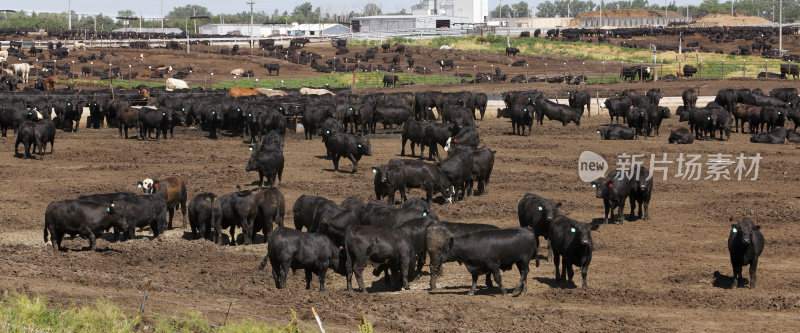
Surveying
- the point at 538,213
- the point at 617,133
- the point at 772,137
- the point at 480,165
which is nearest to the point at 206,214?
the point at 538,213

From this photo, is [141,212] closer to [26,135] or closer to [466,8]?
[26,135]

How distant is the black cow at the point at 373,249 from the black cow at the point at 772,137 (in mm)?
Result: 23158

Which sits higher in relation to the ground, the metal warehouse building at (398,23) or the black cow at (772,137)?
the metal warehouse building at (398,23)

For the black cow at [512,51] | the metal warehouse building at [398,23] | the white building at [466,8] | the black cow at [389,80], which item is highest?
the white building at [466,8]

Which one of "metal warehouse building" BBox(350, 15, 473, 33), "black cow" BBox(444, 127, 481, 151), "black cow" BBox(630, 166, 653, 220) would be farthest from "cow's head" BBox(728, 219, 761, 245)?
"metal warehouse building" BBox(350, 15, 473, 33)

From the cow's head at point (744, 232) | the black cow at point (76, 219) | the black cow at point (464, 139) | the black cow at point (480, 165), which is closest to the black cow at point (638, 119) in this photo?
the black cow at point (464, 139)

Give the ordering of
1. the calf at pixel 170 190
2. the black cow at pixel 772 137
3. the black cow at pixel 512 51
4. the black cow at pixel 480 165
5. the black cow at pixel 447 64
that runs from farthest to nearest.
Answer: the black cow at pixel 512 51
the black cow at pixel 447 64
the black cow at pixel 772 137
the black cow at pixel 480 165
the calf at pixel 170 190

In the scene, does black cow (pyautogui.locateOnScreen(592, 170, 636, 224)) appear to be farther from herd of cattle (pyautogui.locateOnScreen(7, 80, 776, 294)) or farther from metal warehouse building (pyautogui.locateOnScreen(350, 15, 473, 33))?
metal warehouse building (pyautogui.locateOnScreen(350, 15, 473, 33))

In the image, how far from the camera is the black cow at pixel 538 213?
1862cm

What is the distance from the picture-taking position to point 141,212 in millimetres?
19516

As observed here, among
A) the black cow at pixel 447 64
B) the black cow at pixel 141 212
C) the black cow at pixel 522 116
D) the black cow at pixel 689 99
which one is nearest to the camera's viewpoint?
the black cow at pixel 141 212

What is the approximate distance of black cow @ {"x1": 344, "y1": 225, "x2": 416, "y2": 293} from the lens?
52.0 feet

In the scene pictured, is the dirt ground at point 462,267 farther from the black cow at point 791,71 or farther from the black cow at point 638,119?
the black cow at point 791,71

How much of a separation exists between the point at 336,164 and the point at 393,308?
15246 mm
